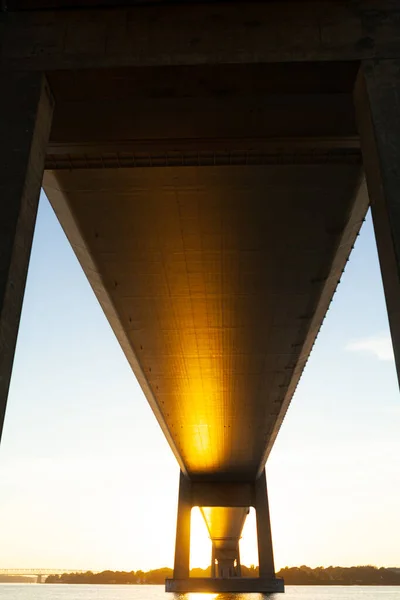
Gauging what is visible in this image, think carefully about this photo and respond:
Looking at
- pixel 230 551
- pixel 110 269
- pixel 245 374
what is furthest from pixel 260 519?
pixel 230 551

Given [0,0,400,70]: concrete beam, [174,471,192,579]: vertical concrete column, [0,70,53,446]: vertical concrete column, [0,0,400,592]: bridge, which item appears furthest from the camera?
[174,471,192,579]: vertical concrete column

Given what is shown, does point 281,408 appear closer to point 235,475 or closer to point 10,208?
point 235,475

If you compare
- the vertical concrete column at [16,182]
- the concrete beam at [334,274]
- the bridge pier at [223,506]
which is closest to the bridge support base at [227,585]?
the bridge pier at [223,506]

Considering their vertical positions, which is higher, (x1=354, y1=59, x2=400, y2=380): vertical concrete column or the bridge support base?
(x1=354, y1=59, x2=400, y2=380): vertical concrete column

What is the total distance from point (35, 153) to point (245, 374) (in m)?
17.7

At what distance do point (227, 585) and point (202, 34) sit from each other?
44989 millimetres

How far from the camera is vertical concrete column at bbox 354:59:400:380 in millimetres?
7195

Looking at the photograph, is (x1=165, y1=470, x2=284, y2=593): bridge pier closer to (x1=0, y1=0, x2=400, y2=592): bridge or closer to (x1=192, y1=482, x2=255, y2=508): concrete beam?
(x1=192, y1=482, x2=255, y2=508): concrete beam

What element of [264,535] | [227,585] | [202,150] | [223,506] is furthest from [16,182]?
[227,585]

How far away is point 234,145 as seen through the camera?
10.4 metres

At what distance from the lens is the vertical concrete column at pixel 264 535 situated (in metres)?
41.1

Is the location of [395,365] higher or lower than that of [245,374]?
lower

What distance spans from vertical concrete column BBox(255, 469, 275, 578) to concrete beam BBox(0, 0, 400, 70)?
127 ft

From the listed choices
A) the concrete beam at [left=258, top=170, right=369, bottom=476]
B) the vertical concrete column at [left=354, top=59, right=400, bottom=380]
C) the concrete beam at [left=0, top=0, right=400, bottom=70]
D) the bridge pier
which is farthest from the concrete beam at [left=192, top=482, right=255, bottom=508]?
the concrete beam at [left=0, top=0, right=400, bottom=70]
